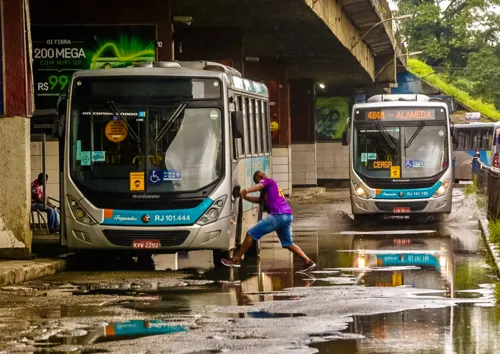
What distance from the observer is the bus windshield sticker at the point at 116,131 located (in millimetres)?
18719

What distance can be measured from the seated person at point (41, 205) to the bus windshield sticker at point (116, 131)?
253 inches

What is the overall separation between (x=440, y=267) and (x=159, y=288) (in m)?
4.41

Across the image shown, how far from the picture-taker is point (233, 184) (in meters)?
19.0

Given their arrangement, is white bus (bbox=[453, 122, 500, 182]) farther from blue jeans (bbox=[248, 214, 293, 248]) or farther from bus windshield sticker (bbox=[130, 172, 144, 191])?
bus windshield sticker (bbox=[130, 172, 144, 191])

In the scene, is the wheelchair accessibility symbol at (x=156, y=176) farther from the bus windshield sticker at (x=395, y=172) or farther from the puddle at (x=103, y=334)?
the bus windshield sticker at (x=395, y=172)

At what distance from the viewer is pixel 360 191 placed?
29516 mm

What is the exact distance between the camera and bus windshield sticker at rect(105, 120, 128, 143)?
737 inches

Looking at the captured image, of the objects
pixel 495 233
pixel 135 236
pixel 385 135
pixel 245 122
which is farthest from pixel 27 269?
pixel 385 135

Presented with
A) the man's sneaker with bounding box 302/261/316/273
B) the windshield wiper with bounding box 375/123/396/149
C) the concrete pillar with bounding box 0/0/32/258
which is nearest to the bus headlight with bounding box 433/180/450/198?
the windshield wiper with bounding box 375/123/396/149

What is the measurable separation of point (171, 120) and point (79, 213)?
1894mm

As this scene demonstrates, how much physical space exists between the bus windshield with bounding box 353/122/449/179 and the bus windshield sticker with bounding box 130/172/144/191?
38.6 feet

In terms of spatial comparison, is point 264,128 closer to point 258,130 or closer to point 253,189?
point 258,130

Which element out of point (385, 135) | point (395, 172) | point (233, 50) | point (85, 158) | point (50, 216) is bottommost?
point (50, 216)

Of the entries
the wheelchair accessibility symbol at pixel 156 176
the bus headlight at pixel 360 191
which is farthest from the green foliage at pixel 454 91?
the wheelchair accessibility symbol at pixel 156 176
